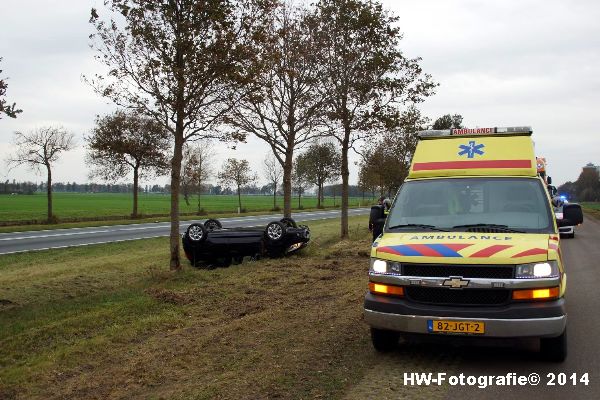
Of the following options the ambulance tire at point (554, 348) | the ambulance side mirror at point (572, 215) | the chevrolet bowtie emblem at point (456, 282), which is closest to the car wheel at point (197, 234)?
the ambulance side mirror at point (572, 215)

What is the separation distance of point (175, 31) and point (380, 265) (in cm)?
770

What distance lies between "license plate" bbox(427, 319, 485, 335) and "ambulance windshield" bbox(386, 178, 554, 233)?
3.67 feet

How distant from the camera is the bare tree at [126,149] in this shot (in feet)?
113

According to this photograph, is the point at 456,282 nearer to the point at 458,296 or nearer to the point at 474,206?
the point at 458,296

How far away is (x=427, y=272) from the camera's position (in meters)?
5.36

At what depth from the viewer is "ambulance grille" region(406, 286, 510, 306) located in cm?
517

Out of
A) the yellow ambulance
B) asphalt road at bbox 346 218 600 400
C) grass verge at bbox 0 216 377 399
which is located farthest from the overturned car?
asphalt road at bbox 346 218 600 400

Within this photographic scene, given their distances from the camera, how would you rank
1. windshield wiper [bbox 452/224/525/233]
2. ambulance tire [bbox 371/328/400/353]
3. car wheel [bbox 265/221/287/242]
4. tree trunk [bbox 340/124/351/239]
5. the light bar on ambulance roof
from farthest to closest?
tree trunk [bbox 340/124/351/239], car wheel [bbox 265/221/287/242], the light bar on ambulance roof, ambulance tire [bbox 371/328/400/353], windshield wiper [bbox 452/224/525/233]

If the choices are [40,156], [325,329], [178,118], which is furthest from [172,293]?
[40,156]

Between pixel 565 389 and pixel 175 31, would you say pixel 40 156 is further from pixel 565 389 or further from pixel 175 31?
pixel 565 389

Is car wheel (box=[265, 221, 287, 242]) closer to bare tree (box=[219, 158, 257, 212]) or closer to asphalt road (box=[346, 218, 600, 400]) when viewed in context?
asphalt road (box=[346, 218, 600, 400])

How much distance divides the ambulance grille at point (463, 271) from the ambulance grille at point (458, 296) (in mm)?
144

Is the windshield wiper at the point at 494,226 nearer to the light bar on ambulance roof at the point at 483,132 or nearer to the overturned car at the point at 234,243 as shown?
the light bar on ambulance roof at the point at 483,132

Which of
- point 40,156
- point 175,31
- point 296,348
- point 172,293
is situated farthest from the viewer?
point 40,156
